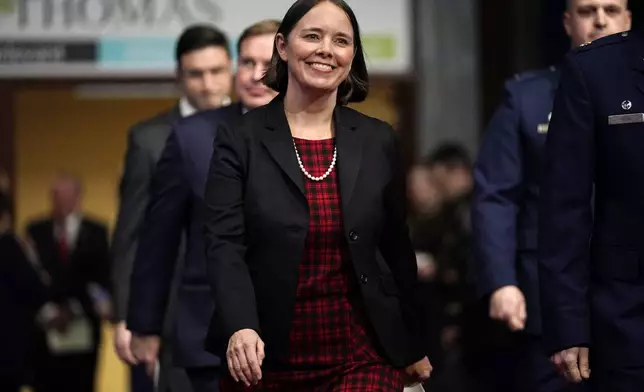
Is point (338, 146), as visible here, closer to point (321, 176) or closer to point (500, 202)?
point (321, 176)

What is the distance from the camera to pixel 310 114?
17.5 feet

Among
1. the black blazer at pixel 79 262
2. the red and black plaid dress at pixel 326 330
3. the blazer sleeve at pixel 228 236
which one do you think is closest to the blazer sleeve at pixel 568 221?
the red and black plaid dress at pixel 326 330

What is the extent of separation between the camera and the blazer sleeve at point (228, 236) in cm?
504

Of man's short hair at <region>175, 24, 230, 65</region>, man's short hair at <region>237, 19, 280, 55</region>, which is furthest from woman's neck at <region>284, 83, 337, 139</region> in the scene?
man's short hair at <region>175, 24, 230, 65</region>

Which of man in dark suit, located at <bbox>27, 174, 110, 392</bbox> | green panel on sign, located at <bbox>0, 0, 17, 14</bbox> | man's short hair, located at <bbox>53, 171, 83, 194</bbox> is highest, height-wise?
green panel on sign, located at <bbox>0, 0, 17, 14</bbox>

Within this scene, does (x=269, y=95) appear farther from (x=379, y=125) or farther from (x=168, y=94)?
(x=168, y=94)

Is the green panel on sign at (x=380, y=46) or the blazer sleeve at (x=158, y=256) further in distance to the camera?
the green panel on sign at (x=380, y=46)

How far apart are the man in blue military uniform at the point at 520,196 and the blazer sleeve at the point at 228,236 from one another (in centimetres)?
168

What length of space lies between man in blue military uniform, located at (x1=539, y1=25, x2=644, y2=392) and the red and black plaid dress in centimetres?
54

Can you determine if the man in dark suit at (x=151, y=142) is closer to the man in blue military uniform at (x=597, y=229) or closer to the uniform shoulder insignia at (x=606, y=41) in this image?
the man in blue military uniform at (x=597, y=229)

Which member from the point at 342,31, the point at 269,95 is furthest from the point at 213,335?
the point at 269,95

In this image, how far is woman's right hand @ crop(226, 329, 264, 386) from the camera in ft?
16.1

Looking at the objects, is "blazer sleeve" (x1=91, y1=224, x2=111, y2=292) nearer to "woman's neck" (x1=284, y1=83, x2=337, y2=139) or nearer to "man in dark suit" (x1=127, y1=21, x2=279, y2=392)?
"man in dark suit" (x1=127, y1=21, x2=279, y2=392)

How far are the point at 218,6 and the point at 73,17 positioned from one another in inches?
39.9
